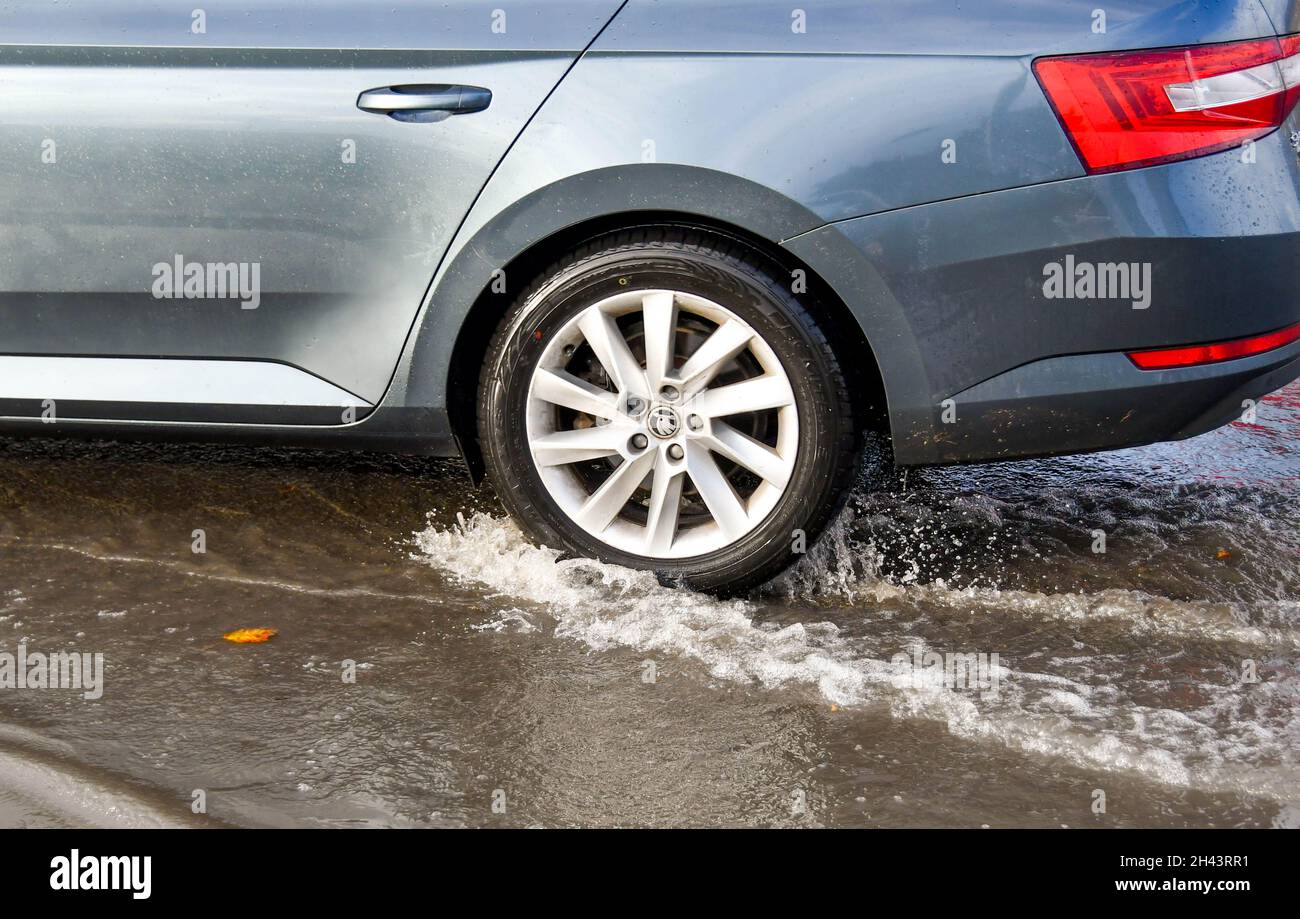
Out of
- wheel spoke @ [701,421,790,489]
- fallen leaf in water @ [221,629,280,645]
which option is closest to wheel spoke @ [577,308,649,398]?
wheel spoke @ [701,421,790,489]

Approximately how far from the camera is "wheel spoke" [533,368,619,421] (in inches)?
125

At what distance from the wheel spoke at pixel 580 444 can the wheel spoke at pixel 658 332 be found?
0.50 ft

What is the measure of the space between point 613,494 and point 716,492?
26cm

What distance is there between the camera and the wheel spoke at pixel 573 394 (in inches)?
125

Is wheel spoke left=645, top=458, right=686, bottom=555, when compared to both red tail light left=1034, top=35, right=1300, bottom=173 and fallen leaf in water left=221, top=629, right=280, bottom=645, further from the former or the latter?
red tail light left=1034, top=35, right=1300, bottom=173

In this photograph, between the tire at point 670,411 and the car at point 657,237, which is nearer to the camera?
the car at point 657,237

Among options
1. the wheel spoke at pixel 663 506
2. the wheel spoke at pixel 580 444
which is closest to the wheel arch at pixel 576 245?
the wheel spoke at pixel 580 444

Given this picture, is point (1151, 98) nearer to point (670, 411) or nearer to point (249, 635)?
point (670, 411)

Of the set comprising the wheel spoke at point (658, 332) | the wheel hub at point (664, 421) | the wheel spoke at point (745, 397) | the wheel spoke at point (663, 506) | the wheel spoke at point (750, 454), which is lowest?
the wheel spoke at point (663, 506)

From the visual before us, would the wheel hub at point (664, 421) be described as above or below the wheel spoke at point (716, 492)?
above

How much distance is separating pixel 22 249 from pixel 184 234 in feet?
1.42

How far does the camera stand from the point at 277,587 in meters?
3.34

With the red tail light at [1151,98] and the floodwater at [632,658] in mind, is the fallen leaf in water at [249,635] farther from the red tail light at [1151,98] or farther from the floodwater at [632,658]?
the red tail light at [1151,98]

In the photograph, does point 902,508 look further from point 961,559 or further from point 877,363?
point 877,363
